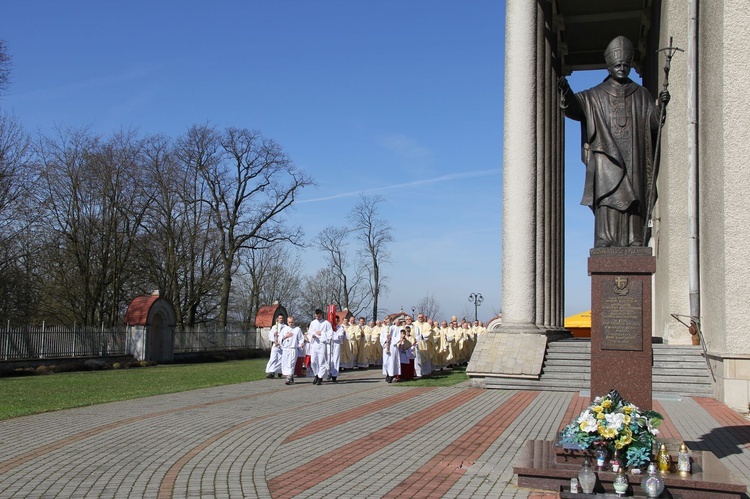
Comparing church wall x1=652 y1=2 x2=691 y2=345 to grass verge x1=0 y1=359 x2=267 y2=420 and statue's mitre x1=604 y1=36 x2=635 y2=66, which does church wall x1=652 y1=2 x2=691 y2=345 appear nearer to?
grass verge x1=0 y1=359 x2=267 y2=420

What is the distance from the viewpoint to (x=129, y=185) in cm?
3966

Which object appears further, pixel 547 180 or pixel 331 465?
pixel 547 180

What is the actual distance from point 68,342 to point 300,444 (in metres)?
22.8

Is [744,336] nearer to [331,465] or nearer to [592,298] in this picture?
[592,298]

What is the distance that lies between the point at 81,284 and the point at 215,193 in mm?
11814

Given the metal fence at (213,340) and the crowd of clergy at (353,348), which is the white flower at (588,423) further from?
the metal fence at (213,340)

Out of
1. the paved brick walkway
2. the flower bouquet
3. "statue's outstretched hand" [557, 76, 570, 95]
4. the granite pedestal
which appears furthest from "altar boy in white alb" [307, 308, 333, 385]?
the flower bouquet

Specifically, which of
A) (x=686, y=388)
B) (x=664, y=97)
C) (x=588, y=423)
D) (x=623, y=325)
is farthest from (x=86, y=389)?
(x=664, y=97)

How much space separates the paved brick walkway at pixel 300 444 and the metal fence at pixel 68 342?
1393 cm

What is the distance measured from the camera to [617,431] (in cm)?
691

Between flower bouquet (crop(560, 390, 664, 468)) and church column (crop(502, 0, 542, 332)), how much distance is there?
40.3 ft

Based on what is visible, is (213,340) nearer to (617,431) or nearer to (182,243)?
(182,243)

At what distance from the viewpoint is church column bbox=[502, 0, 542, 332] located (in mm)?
19562

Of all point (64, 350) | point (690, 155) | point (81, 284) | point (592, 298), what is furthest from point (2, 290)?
point (592, 298)
